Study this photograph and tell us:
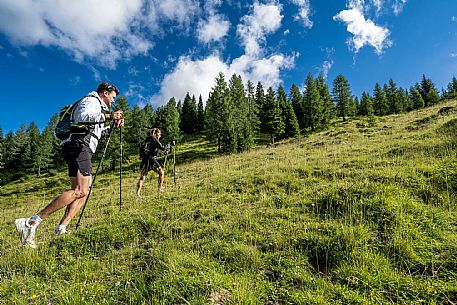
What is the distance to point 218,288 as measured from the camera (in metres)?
2.69

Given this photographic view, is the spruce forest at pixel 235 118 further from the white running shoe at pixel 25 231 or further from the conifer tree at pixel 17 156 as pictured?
the white running shoe at pixel 25 231

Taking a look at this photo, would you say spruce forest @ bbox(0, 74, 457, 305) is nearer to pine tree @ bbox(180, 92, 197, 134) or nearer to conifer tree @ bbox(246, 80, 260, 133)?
conifer tree @ bbox(246, 80, 260, 133)

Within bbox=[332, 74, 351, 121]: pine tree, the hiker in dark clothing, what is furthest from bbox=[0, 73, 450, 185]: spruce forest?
the hiker in dark clothing

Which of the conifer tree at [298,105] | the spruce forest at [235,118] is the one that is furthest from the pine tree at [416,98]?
the conifer tree at [298,105]

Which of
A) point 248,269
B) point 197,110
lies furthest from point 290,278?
point 197,110

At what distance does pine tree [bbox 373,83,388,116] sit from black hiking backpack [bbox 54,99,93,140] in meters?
77.1

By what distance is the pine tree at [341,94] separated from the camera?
60.5 m

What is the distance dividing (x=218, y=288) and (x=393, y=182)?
465 centimetres

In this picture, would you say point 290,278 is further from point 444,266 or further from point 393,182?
point 393,182

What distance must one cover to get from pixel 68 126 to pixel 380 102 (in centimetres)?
7738

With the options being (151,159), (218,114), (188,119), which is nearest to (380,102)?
(218,114)

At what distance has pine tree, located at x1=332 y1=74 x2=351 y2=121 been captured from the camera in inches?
2383

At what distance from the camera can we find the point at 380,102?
66312 mm

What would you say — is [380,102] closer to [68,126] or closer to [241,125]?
[241,125]
